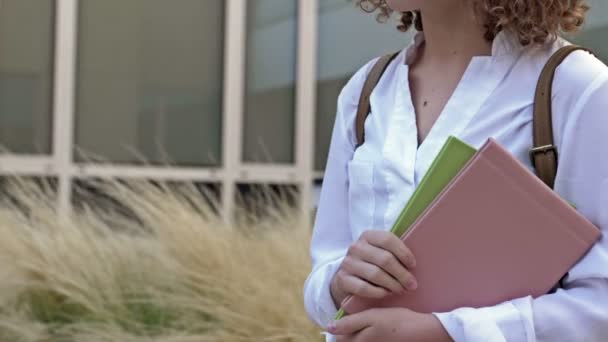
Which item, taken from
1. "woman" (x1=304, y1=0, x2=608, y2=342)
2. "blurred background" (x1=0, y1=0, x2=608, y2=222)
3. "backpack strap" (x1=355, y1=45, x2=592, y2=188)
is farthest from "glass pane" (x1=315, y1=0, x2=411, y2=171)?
"backpack strap" (x1=355, y1=45, x2=592, y2=188)

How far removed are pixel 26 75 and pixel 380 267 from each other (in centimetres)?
542

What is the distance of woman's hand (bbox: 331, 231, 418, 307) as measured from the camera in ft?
4.03

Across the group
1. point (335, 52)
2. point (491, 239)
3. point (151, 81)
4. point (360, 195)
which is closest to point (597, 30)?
point (335, 52)

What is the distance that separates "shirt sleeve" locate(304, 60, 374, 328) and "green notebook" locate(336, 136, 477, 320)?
213 mm

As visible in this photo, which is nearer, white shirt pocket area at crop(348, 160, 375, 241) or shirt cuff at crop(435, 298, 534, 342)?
shirt cuff at crop(435, 298, 534, 342)

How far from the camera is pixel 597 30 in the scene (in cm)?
534

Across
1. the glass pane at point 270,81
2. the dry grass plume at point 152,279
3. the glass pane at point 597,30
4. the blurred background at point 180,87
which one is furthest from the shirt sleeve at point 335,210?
the glass pane at point 270,81

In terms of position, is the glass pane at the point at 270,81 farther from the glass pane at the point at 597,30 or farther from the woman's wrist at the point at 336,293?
the woman's wrist at the point at 336,293

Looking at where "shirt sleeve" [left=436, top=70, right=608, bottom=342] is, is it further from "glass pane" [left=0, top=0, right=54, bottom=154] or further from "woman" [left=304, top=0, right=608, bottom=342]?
"glass pane" [left=0, top=0, right=54, bottom=154]

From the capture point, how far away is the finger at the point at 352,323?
1.24 meters

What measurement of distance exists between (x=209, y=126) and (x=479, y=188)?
18.8 feet

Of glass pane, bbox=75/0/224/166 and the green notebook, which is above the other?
the green notebook

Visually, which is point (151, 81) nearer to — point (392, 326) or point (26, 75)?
point (26, 75)

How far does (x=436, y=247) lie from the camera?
124 cm
